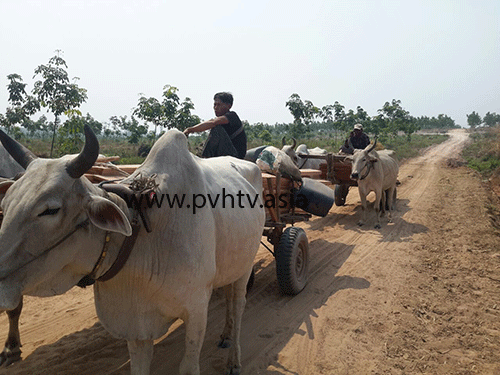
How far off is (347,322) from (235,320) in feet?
5.11

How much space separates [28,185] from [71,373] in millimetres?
2212

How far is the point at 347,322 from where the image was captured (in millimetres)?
4211

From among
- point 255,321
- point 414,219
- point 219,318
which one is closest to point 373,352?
point 255,321

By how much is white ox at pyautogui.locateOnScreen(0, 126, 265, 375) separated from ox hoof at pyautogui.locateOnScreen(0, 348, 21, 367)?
60.2 inches

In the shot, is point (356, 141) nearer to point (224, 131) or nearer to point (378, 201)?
point (378, 201)

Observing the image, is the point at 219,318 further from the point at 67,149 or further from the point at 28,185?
the point at 67,149

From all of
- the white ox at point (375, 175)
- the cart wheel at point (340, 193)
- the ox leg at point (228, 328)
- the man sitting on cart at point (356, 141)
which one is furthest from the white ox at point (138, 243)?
the man sitting on cart at point (356, 141)

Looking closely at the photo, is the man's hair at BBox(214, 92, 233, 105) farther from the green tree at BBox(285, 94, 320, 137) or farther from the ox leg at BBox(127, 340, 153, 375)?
the green tree at BBox(285, 94, 320, 137)

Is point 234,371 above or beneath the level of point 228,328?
beneath

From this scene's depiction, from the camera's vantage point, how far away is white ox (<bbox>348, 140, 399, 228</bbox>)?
873cm

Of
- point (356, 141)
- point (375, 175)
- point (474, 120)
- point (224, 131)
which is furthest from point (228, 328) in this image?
point (474, 120)

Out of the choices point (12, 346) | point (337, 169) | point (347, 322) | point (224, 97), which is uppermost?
point (224, 97)

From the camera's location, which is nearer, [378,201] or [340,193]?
[378,201]

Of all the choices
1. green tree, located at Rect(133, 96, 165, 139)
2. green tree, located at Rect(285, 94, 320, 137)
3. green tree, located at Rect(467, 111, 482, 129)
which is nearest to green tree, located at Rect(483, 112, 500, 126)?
green tree, located at Rect(467, 111, 482, 129)
